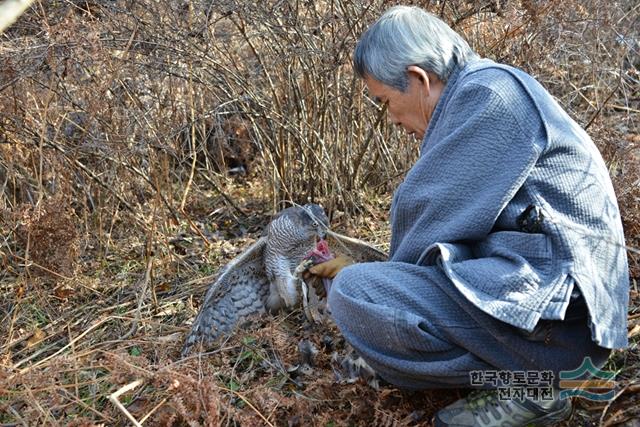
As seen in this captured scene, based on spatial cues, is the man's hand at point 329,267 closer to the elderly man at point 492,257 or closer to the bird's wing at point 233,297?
the bird's wing at point 233,297

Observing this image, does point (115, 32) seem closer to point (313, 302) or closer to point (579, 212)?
point (313, 302)

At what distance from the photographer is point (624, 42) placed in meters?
4.98

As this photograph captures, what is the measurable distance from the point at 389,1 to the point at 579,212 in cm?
227

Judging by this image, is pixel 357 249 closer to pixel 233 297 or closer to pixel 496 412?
pixel 233 297

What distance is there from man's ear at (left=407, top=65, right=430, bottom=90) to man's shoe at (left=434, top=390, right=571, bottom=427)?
114 cm

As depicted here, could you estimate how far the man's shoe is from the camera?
8.67 feet

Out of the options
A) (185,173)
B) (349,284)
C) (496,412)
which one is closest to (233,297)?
(349,284)

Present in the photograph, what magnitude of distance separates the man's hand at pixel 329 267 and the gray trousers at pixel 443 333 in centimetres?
96

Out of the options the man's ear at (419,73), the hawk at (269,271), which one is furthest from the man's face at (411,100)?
the hawk at (269,271)

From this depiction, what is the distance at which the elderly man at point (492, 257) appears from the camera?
2.53 meters

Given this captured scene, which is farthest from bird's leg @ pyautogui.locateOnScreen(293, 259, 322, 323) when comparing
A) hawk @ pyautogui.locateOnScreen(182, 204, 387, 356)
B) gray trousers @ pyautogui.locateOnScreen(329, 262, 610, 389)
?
gray trousers @ pyautogui.locateOnScreen(329, 262, 610, 389)

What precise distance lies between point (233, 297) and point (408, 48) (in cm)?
169

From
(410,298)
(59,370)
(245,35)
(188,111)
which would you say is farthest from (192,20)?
(410,298)

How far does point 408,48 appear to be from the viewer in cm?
276
